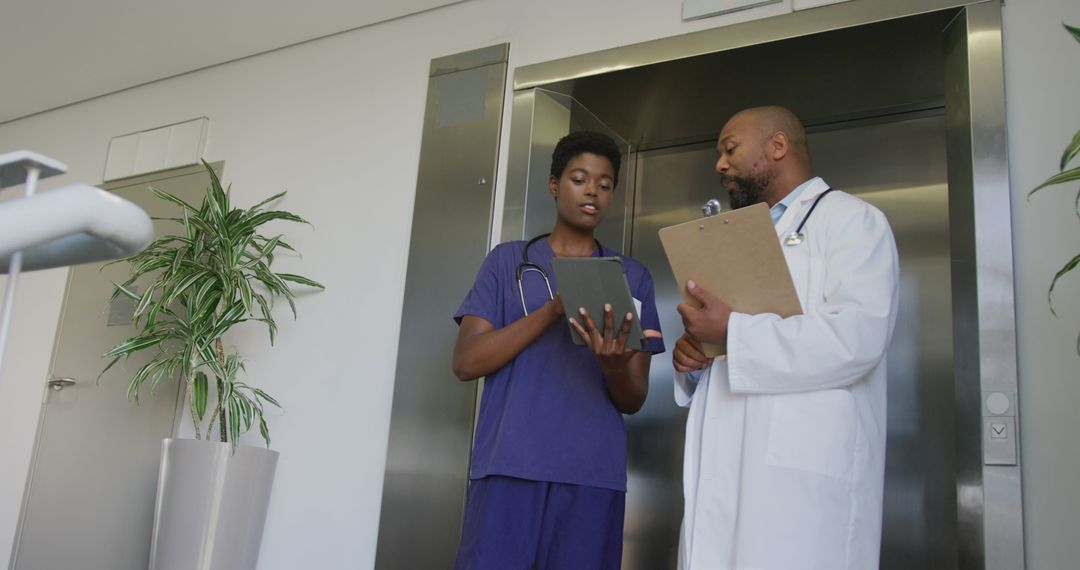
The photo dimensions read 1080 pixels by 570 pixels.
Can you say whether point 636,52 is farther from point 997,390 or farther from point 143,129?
point 143,129

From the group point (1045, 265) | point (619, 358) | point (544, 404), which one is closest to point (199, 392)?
point (544, 404)

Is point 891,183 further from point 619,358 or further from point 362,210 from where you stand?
point 362,210

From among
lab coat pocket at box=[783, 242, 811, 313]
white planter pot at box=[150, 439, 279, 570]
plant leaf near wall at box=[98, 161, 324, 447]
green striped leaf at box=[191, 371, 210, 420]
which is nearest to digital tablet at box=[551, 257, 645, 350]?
lab coat pocket at box=[783, 242, 811, 313]

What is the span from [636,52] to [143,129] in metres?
2.58

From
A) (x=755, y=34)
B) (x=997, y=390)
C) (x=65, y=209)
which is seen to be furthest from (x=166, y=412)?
(x=65, y=209)

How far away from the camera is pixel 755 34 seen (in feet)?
9.09

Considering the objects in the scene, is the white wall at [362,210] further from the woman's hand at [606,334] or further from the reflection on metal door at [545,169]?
the woman's hand at [606,334]

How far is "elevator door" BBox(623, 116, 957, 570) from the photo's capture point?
2.77m

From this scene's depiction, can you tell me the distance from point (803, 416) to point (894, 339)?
50.3 inches

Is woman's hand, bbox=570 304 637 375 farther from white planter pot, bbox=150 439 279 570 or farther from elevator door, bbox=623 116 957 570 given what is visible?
white planter pot, bbox=150 439 279 570

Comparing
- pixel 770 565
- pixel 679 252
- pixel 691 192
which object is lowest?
pixel 770 565

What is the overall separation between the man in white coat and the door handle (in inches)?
128

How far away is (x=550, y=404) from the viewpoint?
2242mm

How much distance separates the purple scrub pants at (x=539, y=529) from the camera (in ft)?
6.89
